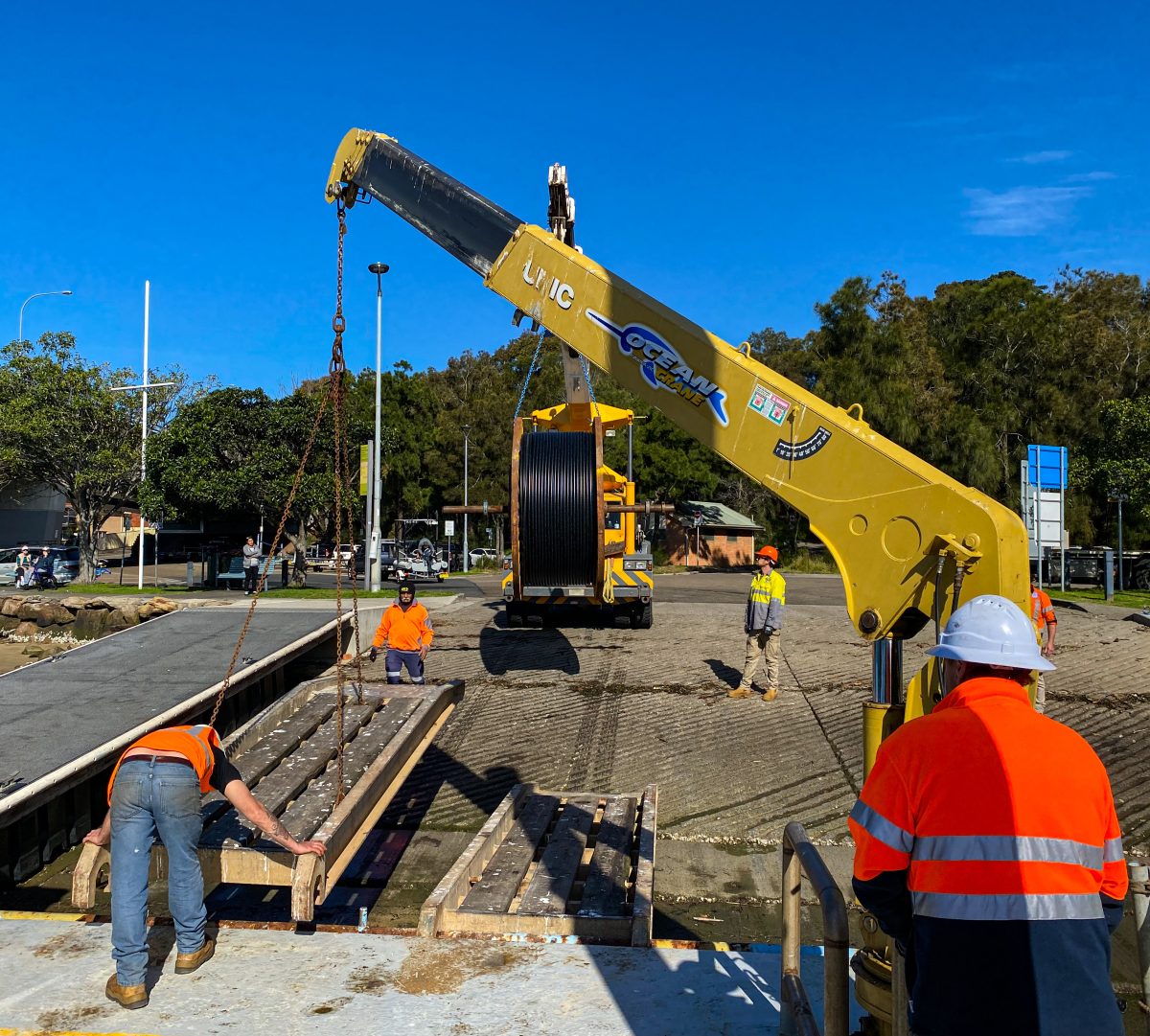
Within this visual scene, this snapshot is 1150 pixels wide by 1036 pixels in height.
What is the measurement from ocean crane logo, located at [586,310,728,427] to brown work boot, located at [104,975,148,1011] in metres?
3.96

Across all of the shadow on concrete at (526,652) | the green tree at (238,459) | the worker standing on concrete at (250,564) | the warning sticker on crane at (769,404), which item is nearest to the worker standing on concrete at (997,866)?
the warning sticker on crane at (769,404)

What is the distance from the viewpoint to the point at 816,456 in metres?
4.72

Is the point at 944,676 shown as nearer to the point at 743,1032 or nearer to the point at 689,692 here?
the point at 743,1032

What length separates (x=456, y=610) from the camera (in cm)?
1869

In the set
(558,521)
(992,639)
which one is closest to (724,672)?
(558,521)

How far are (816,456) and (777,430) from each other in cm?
30

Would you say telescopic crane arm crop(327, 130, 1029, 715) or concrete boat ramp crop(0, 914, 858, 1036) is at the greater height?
telescopic crane arm crop(327, 130, 1029, 715)

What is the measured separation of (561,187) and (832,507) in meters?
4.05

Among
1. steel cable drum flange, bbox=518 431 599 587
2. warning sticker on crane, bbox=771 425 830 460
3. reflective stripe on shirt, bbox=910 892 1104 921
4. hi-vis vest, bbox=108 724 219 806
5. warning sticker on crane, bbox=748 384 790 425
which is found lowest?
hi-vis vest, bbox=108 724 219 806

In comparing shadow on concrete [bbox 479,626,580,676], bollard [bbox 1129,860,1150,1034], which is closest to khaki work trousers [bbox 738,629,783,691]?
shadow on concrete [bbox 479,626,580,676]

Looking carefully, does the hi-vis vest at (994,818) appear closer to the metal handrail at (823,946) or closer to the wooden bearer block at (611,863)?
the metal handrail at (823,946)

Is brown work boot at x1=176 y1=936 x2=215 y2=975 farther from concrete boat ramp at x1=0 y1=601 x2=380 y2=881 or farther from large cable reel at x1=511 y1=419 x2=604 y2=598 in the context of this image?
large cable reel at x1=511 y1=419 x2=604 y2=598

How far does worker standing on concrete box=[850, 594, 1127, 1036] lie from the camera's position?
2127 millimetres

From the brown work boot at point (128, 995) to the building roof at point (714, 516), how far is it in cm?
4128
